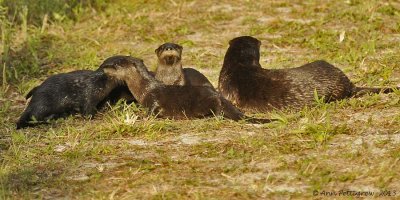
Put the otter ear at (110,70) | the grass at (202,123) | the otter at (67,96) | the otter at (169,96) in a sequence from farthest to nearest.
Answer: the otter ear at (110,70) < the otter at (67,96) < the otter at (169,96) < the grass at (202,123)

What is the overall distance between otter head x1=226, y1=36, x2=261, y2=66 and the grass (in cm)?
70

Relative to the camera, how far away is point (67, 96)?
280 inches

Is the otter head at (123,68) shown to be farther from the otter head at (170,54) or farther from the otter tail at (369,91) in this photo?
the otter tail at (369,91)

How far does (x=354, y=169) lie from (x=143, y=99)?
2442 mm

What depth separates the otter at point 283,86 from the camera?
6.68 m

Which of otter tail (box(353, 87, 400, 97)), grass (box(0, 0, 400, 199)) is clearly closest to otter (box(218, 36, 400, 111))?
otter tail (box(353, 87, 400, 97))

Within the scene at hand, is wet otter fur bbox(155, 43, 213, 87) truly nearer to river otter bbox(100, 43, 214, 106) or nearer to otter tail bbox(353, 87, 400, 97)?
river otter bbox(100, 43, 214, 106)

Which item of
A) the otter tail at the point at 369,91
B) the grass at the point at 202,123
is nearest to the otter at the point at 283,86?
the otter tail at the point at 369,91

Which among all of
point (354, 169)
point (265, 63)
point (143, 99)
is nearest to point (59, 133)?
point (143, 99)

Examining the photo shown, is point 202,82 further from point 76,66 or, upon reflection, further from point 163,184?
point 163,184

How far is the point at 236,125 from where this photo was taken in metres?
6.31

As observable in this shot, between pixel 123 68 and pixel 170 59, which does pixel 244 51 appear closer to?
pixel 170 59

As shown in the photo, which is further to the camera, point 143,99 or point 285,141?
point 143,99

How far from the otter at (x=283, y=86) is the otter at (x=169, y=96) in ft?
0.87
